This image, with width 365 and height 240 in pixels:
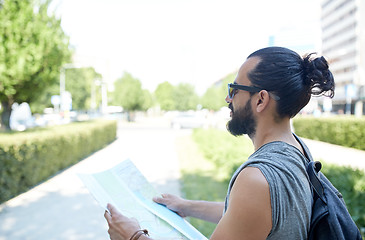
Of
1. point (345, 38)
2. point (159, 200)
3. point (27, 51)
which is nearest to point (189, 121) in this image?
point (27, 51)

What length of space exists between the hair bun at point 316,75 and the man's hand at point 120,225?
0.93 metres

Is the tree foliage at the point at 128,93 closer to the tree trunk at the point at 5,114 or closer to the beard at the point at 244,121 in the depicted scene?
the tree trunk at the point at 5,114

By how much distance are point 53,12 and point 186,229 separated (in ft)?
36.1

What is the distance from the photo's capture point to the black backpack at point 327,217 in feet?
3.52

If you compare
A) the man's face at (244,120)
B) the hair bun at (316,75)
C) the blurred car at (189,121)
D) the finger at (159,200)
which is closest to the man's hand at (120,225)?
the finger at (159,200)

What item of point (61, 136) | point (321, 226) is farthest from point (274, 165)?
point (61, 136)

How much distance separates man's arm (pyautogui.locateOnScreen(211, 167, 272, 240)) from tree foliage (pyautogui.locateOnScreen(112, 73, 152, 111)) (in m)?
44.8

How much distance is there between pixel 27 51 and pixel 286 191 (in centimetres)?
973

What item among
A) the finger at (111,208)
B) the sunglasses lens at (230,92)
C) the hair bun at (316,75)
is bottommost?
the finger at (111,208)

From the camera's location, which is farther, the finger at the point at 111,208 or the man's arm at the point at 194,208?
the man's arm at the point at 194,208

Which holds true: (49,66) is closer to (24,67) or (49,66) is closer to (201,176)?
(24,67)

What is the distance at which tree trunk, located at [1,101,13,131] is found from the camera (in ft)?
33.6

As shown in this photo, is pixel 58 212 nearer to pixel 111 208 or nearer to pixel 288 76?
pixel 111 208

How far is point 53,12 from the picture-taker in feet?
35.0
